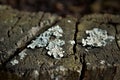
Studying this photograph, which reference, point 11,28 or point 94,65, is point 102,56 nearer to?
point 94,65

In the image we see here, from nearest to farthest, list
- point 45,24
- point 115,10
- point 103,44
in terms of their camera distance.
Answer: point 103,44, point 45,24, point 115,10

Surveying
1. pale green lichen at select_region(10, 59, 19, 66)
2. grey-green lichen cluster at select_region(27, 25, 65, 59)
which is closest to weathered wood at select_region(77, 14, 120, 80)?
grey-green lichen cluster at select_region(27, 25, 65, 59)

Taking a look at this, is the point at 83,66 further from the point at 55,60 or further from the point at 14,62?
the point at 14,62

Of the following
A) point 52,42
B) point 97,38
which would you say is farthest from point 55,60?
point 97,38

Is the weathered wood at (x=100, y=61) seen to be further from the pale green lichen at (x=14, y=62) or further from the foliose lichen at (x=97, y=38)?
the pale green lichen at (x=14, y=62)

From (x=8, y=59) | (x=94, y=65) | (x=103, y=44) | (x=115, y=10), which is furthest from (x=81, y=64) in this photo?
(x=115, y=10)

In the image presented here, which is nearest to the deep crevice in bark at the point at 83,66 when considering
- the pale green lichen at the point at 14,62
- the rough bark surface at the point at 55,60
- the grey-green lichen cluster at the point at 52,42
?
the rough bark surface at the point at 55,60

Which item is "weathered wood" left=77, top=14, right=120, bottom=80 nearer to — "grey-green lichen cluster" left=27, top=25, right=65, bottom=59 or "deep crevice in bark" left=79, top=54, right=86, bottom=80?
"deep crevice in bark" left=79, top=54, right=86, bottom=80
